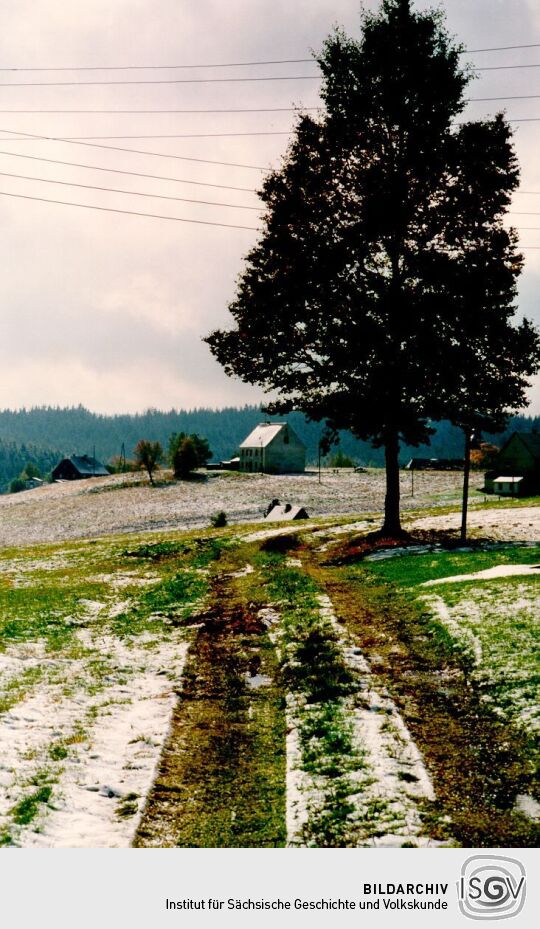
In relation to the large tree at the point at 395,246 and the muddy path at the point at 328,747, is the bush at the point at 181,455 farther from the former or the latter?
the muddy path at the point at 328,747

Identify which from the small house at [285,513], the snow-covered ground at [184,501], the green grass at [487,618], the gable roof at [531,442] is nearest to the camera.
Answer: the green grass at [487,618]

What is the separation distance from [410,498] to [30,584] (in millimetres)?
54567

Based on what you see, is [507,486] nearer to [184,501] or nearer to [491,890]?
[184,501]

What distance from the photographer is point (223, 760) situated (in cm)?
958

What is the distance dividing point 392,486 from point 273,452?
83.5m

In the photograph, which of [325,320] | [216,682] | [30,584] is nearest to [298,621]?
[216,682]

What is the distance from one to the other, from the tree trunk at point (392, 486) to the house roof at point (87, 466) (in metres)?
150

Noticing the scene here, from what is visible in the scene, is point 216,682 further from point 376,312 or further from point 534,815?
point 376,312

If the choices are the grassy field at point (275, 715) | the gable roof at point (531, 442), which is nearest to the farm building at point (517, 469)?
the gable roof at point (531, 442)

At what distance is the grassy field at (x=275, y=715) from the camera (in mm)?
7863

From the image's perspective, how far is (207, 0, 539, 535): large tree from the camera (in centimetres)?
2945

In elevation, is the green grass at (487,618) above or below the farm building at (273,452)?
below

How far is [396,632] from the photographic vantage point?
1587cm

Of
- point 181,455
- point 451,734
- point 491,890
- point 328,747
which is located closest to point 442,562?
point 451,734
